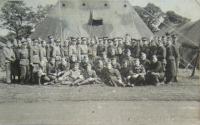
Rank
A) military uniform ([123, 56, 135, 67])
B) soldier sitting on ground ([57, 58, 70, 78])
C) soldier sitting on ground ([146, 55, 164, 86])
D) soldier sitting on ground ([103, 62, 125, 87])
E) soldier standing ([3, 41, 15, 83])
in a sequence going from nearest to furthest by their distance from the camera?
soldier sitting on ground ([103, 62, 125, 87]), soldier sitting on ground ([146, 55, 164, 86]), soldier sitting on ground ([57, 58, 70, 78]), military uniform ([123, 56, 135, 67]), soldier standing ([3, 41, 15, 83])

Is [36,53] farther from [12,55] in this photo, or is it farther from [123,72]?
[123,72]

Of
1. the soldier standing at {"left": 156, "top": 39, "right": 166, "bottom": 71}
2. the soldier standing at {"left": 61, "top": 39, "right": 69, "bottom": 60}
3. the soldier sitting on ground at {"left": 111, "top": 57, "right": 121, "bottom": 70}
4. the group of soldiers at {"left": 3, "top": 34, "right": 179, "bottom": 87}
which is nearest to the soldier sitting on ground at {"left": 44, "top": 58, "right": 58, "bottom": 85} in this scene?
the group of soldiers at {"left": 3, "top": 34, "right": 179, "bottom": 87}

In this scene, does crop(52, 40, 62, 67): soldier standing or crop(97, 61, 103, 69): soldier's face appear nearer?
crop(97, 61, 103, 69): soldier's face

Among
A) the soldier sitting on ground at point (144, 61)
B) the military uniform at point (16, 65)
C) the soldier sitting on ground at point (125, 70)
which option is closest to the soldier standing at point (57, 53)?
the military uniform at point (16, 65)

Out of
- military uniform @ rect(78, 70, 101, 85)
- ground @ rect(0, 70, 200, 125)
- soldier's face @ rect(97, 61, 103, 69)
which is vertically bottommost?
ground @ rect(0, 70, 200, 125)

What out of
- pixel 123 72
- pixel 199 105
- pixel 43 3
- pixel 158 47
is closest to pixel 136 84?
pixel 123 72

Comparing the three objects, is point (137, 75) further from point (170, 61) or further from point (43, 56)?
point (43, 56)

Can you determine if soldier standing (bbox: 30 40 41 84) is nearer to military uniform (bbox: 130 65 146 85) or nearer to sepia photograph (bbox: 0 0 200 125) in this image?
sepia photograph (bbox: 0 0 200 125)
